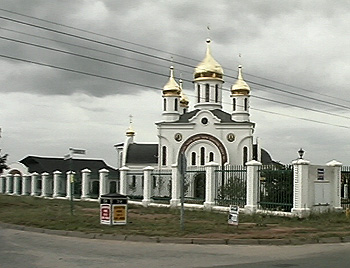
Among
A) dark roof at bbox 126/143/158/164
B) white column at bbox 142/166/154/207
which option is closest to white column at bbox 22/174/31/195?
white column at bbox 142/166/154/207

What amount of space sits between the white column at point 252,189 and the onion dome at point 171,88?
37728 mm

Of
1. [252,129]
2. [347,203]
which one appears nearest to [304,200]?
[347,203]

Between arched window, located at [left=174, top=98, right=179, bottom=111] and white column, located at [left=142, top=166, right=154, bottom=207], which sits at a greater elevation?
arched window, located at [left=174, top=98, right=179, bottom=111]

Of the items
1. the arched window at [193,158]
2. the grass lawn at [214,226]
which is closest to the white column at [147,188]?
the grass lawn at [214,226]

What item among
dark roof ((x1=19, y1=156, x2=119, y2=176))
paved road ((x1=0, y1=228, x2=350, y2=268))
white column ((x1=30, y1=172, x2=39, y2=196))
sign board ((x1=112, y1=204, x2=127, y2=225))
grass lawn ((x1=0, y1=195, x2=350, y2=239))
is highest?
dark roof ((x1=19, y1=156, x2=119, y2=176))

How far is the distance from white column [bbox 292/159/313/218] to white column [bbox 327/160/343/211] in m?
1.89

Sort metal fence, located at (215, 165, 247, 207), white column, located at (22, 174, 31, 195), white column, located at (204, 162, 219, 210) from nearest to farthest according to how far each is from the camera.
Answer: metal fence, located at (215, 165, 247, 207) → white column, located at (204, 162, 219, 210) → white column, located at (22, 174, 31, 195)

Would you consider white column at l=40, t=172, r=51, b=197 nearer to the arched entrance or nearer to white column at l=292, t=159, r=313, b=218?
the arched entrance

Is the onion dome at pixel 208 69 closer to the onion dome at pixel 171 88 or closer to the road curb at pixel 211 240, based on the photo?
the onion dome at pixel 171 88

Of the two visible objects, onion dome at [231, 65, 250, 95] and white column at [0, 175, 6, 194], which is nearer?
white column at [0, 175, 6, 194]

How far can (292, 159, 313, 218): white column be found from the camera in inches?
893

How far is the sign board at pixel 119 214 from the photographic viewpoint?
19234 millimetres

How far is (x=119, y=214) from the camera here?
19.4m

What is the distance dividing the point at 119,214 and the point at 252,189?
7.30 meters
